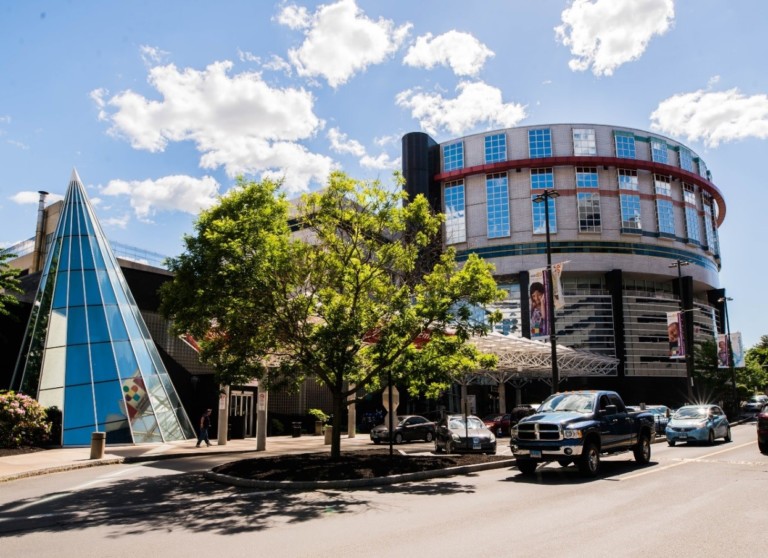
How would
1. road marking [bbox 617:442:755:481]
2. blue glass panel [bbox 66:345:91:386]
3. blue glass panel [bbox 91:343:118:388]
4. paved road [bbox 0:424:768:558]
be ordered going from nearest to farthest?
paved road [bbox 0:424:768:558]
road marking [bbox 617:442:755:481]
blue glass panel [bbox 66:345:91:386]
blue glass panel [bbox 91:343:118:388]

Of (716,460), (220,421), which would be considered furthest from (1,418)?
(716,460)

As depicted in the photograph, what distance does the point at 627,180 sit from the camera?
64062mm

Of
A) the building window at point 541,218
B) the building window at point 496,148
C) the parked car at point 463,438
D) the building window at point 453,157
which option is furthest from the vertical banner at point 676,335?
the building window at point 453,157

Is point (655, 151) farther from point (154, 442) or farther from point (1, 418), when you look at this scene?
point (1, 418)

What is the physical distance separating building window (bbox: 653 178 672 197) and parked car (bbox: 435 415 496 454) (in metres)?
53.3

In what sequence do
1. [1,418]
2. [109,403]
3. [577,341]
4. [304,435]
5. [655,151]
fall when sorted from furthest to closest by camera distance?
[655,151] → [577,341] → [304,435] → [109,403] → [1,418]

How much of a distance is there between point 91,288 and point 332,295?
1663 centimetres

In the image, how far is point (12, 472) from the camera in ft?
50.3

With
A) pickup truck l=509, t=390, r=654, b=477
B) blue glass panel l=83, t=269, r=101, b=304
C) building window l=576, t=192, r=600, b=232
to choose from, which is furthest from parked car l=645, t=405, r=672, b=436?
building window l=576, t=192, r=600, b=232

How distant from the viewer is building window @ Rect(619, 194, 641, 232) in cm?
6291

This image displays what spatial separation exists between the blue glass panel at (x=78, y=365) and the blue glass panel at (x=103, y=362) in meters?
0.24

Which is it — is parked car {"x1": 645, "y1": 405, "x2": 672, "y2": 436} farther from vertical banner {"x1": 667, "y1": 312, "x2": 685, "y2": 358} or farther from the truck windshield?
the truck windshield

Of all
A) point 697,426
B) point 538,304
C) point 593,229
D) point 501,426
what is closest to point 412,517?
point 538,304

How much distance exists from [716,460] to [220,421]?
798 inches
